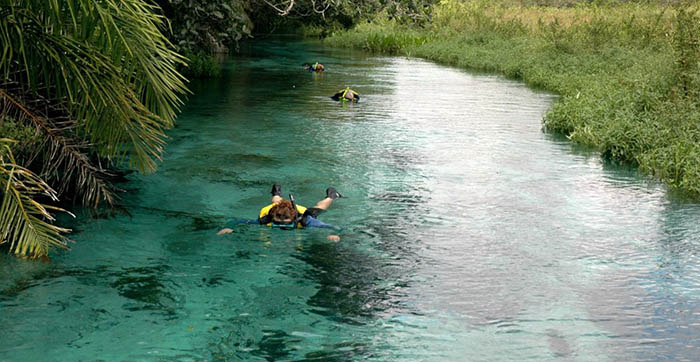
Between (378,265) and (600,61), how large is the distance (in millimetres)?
18511

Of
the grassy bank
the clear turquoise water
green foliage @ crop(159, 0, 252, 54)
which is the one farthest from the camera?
green foliage @ crop(159, 0, 252, 54)

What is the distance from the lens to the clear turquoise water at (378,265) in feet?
22.9

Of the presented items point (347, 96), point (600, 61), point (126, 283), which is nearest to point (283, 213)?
point (126, 283)

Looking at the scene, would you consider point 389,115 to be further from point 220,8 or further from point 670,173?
point 670,173

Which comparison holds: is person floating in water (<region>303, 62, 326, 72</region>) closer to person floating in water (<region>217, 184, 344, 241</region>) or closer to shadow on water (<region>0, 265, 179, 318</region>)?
person floating in water (<region>217, 184, 344, 241</region>)

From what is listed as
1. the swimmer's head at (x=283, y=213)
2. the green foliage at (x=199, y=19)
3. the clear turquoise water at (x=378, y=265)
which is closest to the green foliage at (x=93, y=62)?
the clear turquoise water at (x=378, y=265)

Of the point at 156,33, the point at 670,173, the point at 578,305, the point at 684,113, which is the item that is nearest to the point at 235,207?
the point at 156,33

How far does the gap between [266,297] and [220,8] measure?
34.1 ft

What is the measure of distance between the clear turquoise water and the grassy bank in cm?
67

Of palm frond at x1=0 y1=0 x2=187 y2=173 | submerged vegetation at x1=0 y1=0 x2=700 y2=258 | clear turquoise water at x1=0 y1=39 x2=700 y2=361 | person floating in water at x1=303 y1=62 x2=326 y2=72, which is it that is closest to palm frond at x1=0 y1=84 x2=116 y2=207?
submerged vegetation at x1=0 y1=0 x2=700 y2=258

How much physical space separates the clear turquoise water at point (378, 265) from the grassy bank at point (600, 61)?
2.20ft

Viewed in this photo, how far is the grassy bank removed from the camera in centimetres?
1399

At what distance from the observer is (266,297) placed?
26.1ft

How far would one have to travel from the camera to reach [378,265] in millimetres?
8914
